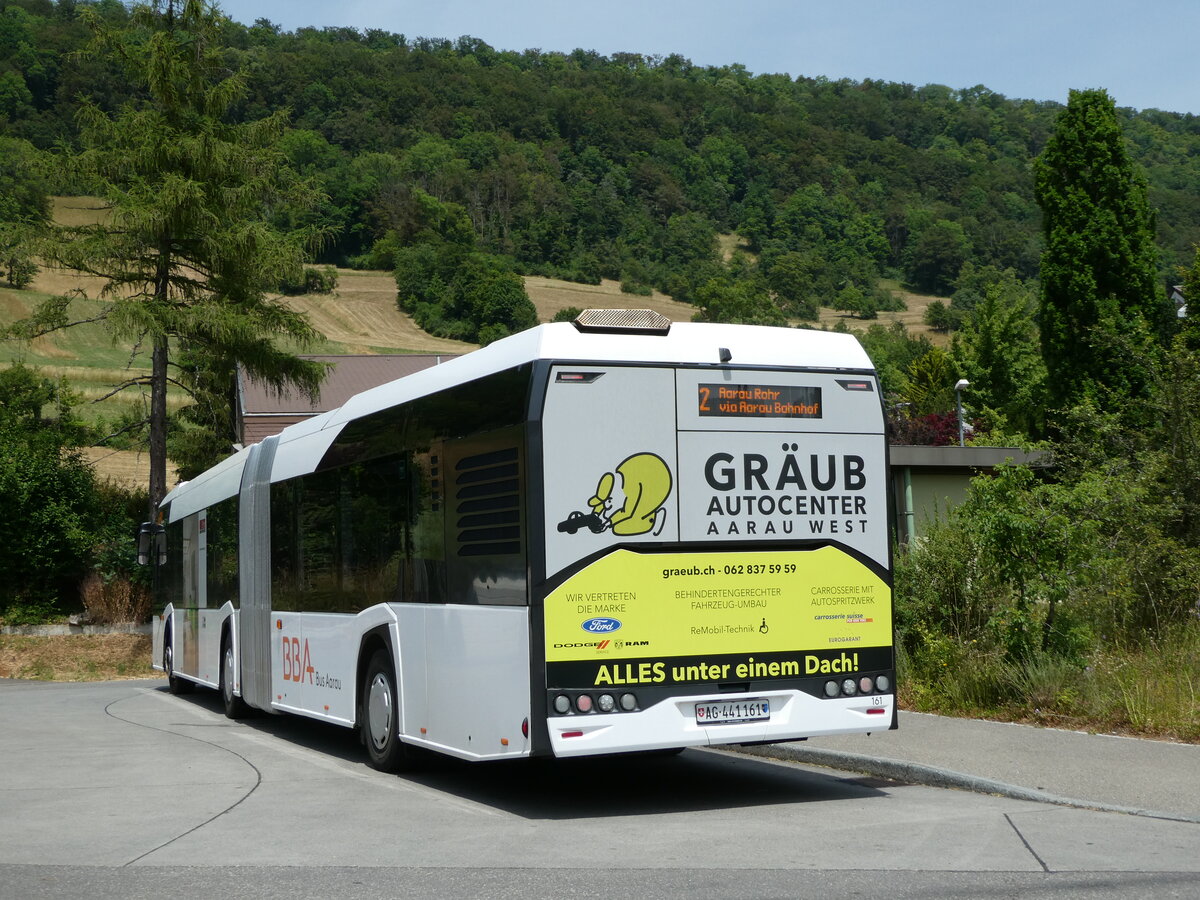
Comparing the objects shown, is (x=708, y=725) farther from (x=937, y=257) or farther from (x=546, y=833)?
(x=937, y=257)

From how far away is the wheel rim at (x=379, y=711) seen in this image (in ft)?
35.3

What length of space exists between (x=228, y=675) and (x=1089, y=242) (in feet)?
113

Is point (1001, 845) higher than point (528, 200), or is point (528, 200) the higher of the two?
point (528, 200)

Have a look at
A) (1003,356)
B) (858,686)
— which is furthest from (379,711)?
(1003,356)

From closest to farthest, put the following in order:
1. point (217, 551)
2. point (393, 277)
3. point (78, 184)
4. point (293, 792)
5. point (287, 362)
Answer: point (293, 792) → point (217, 551) → point (78, 184) → point (287, 362) → point (393, 277)

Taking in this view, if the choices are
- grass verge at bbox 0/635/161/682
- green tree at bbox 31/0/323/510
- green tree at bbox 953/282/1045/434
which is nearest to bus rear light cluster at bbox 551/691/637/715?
grass verge at bbox 0/635/161/682

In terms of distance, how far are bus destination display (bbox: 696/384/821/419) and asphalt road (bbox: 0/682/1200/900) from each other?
8.45ft

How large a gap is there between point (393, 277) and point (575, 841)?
97.8 metres

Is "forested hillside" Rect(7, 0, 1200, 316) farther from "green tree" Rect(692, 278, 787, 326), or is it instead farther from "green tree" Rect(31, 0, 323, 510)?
"green tree" Rect(31, 0, 323, 510)

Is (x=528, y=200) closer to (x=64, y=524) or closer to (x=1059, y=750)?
(x=64, y=524)

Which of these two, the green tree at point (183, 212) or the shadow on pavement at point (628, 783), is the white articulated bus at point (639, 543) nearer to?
the shadow on pavement at point (628, 783)

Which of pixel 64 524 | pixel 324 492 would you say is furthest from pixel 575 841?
pixel 64 524

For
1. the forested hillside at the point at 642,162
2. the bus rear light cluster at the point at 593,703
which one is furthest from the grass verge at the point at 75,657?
the forested hillside at the point at 642,162

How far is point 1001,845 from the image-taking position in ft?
24.6
